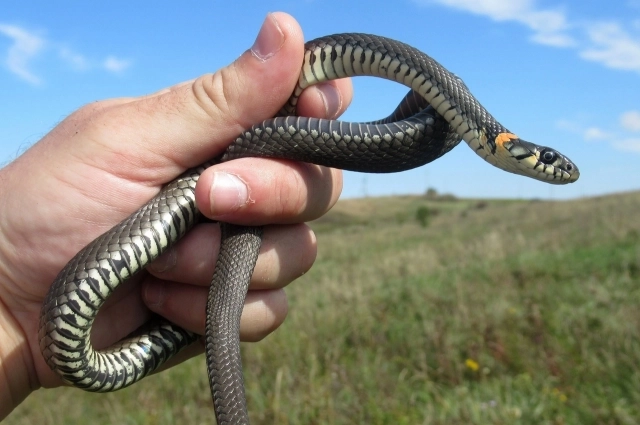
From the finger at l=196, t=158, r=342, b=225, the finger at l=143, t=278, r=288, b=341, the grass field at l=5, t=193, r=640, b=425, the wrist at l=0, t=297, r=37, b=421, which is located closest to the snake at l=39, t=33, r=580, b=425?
the finger at l=196, t=158, r=342, b=225

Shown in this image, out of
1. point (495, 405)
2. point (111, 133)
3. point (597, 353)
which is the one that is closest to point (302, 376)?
point (495, 405)

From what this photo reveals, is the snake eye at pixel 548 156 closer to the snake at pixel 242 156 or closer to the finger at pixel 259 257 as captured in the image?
the snake at pixel 242 156

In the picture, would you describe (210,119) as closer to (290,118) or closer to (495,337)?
(290,118)

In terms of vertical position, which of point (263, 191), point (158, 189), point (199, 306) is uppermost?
point (263, 191)

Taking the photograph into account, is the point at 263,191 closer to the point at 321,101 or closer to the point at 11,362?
the point at 321,101

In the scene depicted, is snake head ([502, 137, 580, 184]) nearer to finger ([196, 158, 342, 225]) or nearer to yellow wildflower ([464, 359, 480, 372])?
finger ([196, 158, 342, 225])

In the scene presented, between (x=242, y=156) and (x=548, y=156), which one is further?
(x=548, y=156)

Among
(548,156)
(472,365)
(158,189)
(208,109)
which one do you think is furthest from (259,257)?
→ (472,365)
